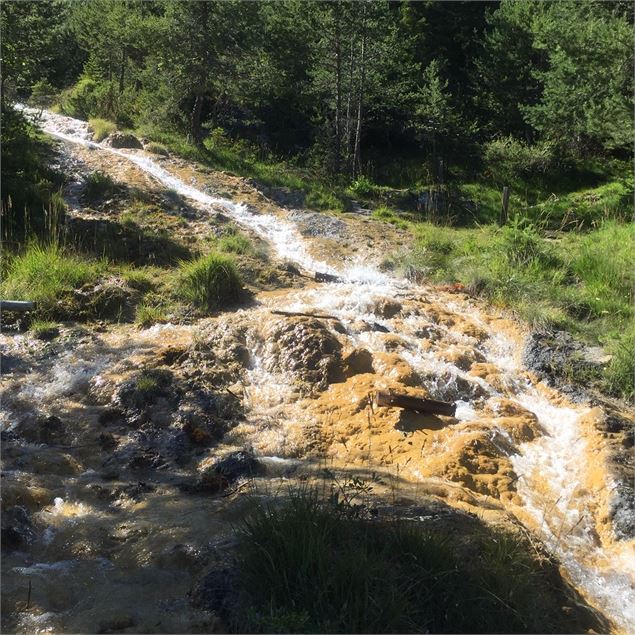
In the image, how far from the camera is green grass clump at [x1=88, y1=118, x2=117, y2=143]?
Result: 17.3 metres

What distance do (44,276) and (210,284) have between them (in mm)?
2041

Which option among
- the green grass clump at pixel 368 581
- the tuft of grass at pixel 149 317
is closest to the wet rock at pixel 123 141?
the tuft of grass at pixel 149 317

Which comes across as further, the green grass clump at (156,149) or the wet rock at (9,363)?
the green grass clump at (156,149)

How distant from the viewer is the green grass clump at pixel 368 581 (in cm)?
321

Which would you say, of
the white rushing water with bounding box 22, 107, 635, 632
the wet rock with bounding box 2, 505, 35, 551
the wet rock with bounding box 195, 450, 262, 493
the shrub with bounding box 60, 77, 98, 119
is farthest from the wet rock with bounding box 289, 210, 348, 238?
the shrub with bounding box 60, 77, 98, 119

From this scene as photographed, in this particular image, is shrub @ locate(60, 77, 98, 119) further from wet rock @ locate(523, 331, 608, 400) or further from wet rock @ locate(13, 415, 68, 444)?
wet rock @ locate(523, 331, 608, 400)

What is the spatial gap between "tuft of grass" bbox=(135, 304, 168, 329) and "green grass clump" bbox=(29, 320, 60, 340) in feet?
3.06

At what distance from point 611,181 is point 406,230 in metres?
8.90

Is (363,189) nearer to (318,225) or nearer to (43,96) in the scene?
(318,225)

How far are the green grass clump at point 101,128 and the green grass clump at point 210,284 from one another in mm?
9927

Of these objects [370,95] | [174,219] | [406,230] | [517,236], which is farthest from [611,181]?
[174,219]

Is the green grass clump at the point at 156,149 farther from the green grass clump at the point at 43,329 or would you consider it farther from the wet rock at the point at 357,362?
the wet rock at the point at 357,362

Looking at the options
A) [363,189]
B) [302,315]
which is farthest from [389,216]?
[302,315]

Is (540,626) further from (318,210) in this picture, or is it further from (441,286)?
(318,210)
